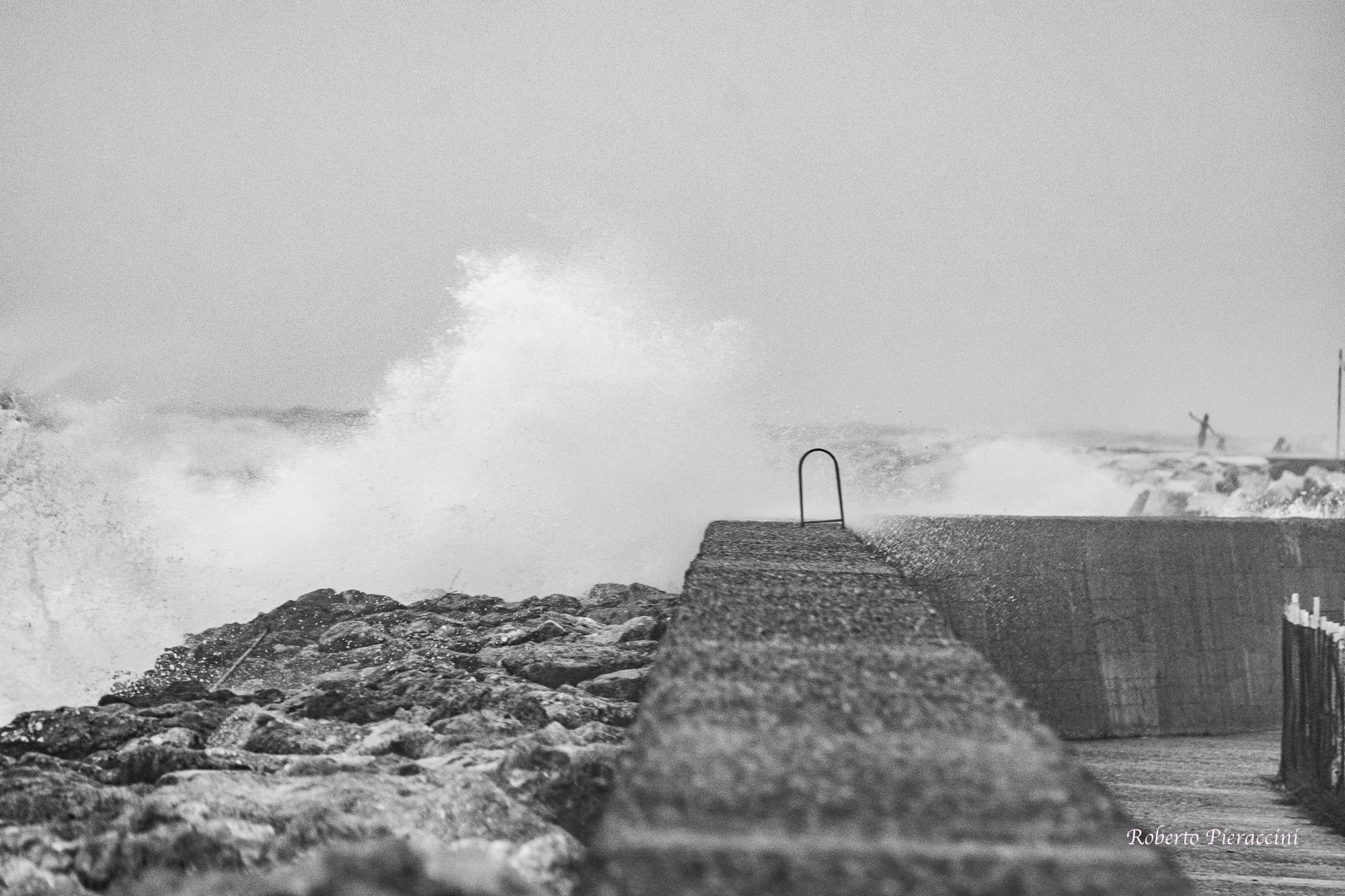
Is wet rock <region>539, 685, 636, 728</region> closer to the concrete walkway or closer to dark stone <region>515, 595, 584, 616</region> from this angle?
the concrete walkway

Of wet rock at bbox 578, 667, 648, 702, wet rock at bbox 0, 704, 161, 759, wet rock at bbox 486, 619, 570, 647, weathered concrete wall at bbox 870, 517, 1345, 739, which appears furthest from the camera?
wet rock at bbox 486, 619, 570, 647

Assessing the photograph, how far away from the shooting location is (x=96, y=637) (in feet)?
34.2

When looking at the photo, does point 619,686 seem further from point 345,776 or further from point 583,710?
point 345,776

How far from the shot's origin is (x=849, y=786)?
57.6 inches

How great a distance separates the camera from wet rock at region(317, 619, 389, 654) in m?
7.29

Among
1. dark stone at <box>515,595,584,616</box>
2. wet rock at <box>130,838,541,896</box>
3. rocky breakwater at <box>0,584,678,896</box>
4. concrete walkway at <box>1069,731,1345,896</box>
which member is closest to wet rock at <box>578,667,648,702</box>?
rocky breakwater at <box>0,584,678,896</box>

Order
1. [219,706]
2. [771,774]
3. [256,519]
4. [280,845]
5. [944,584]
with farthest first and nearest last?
[256,519]
[944,584]
[219,706]
[280,845]
[771,774]

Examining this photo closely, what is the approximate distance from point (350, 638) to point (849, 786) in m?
6.29

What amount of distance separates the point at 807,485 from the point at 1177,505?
17.3 m

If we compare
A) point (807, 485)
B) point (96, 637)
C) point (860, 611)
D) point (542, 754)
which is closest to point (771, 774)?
point (860, 611)

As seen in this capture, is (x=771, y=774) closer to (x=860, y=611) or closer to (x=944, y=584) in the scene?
(x=860, y=611)

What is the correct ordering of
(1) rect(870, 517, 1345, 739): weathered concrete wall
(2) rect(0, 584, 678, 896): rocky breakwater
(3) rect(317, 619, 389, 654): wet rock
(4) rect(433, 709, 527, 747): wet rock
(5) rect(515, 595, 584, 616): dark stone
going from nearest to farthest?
(2) rect(0, 584, 678, 896): rocky breakwater → (4) rect(433, 709, 527, 747): wet rock → (1) rect(870, 517, 1345, 739): weathered concrete wall → (3) rect(317, 619, 389, 654): wet rock → (5) rect(515, 595, 584, 616): dark stone

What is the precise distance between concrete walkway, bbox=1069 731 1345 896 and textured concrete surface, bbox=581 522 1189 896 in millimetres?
2364

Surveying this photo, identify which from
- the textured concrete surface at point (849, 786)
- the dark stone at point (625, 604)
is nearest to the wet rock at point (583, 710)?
the dark stone at point (625, 604)
